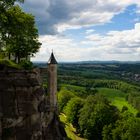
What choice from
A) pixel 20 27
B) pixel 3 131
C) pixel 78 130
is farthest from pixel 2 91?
pixel 78 130

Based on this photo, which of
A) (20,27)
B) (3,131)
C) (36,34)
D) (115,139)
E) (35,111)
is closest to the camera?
(3,131)

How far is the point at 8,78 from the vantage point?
1881 inches

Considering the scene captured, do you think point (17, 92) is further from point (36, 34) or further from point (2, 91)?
point (36, 34)

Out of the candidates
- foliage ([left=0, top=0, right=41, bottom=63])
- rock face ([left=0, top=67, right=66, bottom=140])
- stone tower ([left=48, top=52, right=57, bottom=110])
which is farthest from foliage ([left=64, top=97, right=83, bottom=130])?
rock face ([left=0, top=67, right=66, bottom=140])

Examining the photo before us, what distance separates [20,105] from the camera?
1907 inches

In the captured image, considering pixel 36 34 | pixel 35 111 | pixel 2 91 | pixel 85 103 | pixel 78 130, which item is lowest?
pixel 78 130

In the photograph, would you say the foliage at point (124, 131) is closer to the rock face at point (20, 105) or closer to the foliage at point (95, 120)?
the foliage at point (95, 120)

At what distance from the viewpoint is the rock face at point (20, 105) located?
1826 inches

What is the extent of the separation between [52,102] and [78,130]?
1375 inches

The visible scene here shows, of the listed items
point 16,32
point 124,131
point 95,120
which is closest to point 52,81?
point 16,32

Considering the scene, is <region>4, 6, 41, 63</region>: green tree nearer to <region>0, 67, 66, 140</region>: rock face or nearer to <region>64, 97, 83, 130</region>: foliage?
<region>0, 67, 66, 140</region>: rock face

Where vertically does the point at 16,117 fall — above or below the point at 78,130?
above

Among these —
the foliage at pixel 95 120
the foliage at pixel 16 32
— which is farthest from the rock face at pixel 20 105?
the foliage at pixel 95 120

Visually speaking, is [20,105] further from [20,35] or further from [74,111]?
[74,111]
